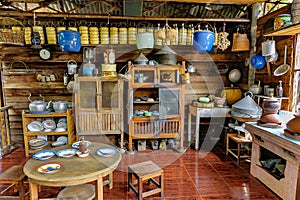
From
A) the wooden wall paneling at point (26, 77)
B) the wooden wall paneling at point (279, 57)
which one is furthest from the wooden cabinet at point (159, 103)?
the wooden wall paneling at point (279, 57)

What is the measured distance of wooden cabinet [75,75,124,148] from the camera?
3598mm

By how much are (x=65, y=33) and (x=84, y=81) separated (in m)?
→ 0.79

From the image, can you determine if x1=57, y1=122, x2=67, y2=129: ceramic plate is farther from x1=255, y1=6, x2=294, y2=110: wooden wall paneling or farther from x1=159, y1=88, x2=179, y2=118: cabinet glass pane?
x1=255, y1=6, x2=294, y2=110: wooden wall paneling

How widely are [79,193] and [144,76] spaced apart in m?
2.20

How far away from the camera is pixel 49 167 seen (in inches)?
77.2

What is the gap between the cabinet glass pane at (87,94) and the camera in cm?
360

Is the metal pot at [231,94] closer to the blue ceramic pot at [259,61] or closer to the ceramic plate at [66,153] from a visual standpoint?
the blue ceramic pot at [259,61]

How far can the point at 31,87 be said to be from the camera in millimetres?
3943

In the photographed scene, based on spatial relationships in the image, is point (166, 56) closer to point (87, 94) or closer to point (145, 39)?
point (145, 39)

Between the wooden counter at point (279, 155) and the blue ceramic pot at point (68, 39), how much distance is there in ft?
9.07

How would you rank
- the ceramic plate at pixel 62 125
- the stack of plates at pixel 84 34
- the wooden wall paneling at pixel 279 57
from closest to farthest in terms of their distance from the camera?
the wooden wall paneling at pixel 279 57, the stack of plates at pixel 84 34, the ceramic plate at pixel 62 125

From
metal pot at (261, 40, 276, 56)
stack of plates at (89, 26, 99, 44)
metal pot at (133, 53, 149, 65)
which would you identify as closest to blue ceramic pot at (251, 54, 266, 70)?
metal pot at (261, 40, 276, 56)

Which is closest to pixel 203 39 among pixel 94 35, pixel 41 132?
pixel 94 35

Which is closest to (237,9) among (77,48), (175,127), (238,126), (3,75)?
(238,126)
